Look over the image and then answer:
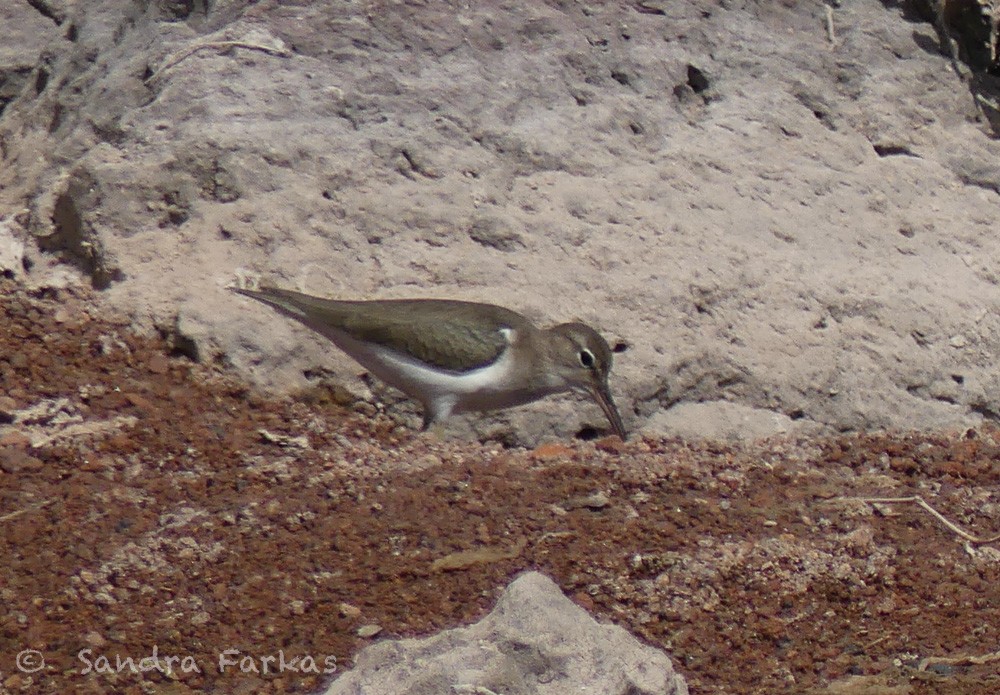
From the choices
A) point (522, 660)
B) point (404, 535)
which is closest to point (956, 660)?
point (522, 660)

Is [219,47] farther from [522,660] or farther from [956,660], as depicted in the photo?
[956,660]

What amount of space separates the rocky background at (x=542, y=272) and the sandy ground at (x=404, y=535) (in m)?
Answer: 0.02

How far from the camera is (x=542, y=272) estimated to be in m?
7.09

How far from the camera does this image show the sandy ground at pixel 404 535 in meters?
4.95

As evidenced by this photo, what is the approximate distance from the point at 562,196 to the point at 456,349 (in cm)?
105

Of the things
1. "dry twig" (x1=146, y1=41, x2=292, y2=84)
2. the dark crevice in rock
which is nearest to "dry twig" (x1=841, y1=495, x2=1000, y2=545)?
"dry twig" (x1=146, y1=41, x2=292, y2=84)

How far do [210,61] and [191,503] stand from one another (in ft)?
8.22

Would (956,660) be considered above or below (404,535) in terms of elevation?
above

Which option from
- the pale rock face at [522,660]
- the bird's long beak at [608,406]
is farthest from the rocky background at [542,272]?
the pale rock face at [522,660]

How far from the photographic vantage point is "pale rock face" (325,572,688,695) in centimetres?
393

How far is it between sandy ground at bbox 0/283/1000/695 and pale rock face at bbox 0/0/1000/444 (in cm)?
27

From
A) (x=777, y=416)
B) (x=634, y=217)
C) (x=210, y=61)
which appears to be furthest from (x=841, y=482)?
(x=210, y=61)

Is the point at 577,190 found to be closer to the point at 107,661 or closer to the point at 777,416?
the point at 777,416

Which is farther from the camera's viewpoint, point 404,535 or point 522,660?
point 404,535
